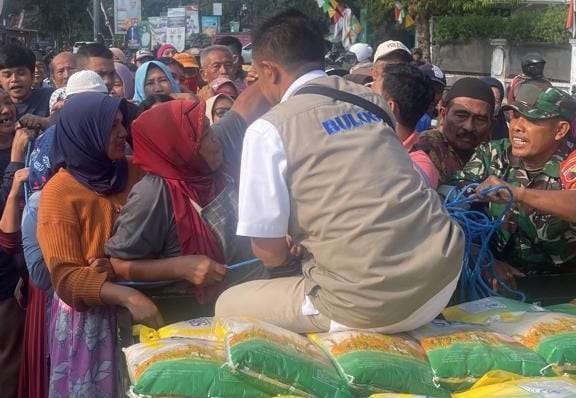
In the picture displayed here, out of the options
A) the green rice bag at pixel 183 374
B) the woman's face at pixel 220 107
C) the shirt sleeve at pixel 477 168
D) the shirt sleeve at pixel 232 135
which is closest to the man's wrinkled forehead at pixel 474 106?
the shirt sleeve at pixel 477 168

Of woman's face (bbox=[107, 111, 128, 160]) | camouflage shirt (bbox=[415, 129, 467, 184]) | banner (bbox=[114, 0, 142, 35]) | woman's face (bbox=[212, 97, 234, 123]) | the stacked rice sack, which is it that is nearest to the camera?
the stacked rice sack

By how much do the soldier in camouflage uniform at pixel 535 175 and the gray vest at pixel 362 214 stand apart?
0.81 m

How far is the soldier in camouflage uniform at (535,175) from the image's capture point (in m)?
3.16

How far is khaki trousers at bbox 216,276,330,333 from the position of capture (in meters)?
2.62

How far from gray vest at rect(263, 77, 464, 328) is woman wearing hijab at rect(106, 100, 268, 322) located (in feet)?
1.86

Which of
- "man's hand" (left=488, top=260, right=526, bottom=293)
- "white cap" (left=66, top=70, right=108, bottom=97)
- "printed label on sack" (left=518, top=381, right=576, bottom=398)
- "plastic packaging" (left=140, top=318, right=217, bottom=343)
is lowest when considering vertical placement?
"man's hand" (left=488, top=260, right=526, bottom=293)

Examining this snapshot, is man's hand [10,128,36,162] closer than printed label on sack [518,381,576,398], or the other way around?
printed label on sack [518,381,576,398]

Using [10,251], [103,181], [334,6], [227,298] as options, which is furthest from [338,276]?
[334,6]

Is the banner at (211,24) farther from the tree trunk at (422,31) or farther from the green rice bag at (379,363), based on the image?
the green rice bag at (379,363)

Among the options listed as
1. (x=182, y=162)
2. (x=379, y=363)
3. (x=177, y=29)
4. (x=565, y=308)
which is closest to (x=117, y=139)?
(x=182, y=162)

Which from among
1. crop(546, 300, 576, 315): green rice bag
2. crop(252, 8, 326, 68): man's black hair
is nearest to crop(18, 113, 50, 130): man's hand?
crop(252, 8, 326, 68): man's black hair

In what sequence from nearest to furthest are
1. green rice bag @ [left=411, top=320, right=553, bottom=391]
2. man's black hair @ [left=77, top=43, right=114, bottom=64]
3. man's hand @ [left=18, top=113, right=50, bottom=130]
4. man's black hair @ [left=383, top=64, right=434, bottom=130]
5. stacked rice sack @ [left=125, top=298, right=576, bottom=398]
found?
stacked rice sack @ [left=125, top=298, right=576, bottom=398]
green rice bag @ [left=411, top=320, right=553, bottom=391]
man's black hair @ [left=383, top=64, right=434, bottom=130]
man's hand @ [left=18, top=113, right=50, bottom=130]
man's black hair @ [left=77, top=43, right=114, bottom=64]

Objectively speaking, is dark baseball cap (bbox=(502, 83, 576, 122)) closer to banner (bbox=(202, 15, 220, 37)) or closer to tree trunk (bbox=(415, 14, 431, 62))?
tree trunk (bbox=(415, 14, 431, 62))

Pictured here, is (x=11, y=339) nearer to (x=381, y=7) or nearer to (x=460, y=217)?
(x=460, y=217)
